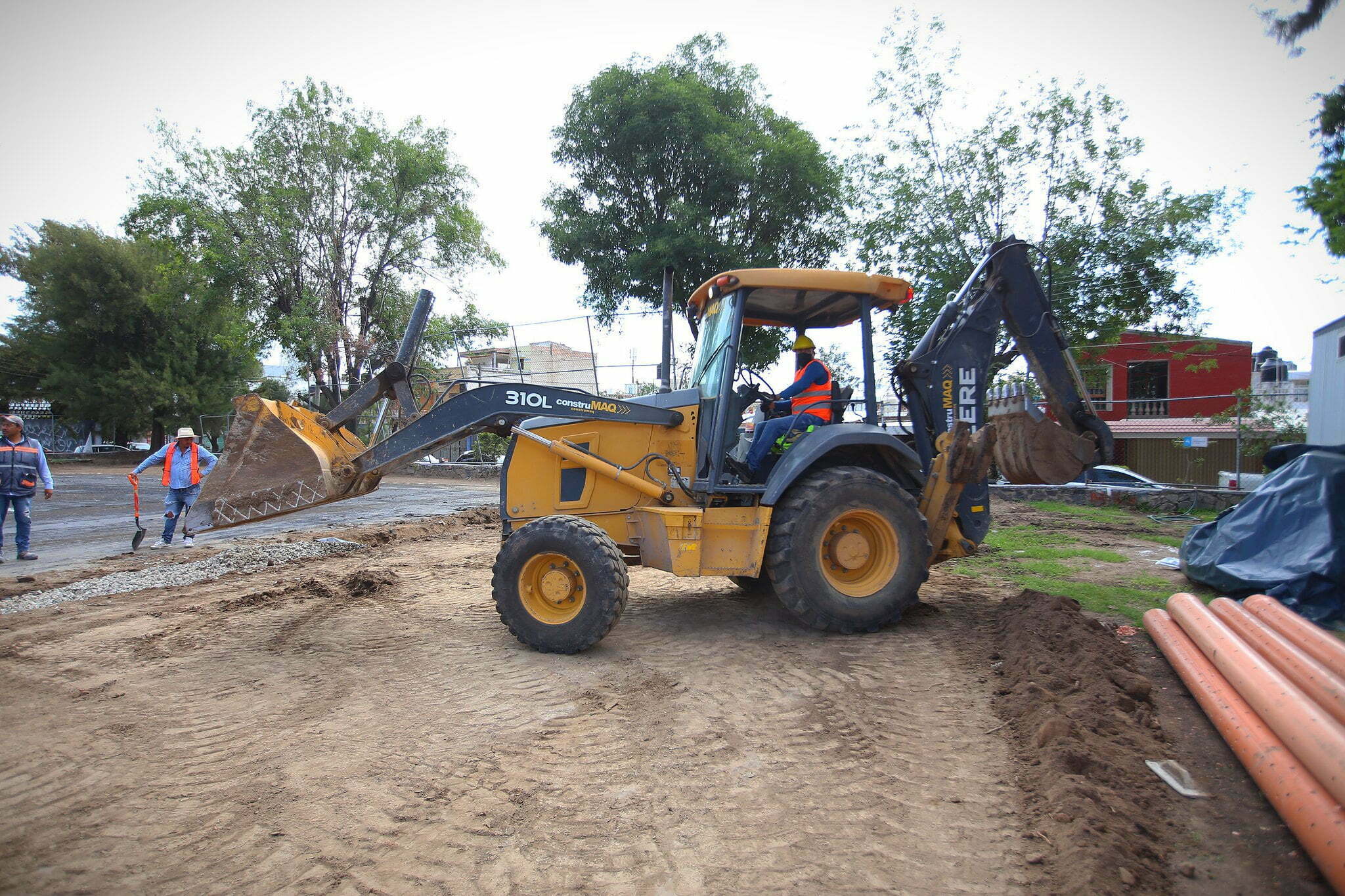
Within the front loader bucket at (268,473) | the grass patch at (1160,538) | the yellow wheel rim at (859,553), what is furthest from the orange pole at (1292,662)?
the front loader bucket at (268,473)

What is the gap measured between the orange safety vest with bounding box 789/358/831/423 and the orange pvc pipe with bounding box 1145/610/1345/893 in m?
2.70

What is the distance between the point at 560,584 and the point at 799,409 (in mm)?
2270

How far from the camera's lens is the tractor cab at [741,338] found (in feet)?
17.2

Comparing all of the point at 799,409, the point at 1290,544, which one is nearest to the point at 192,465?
the point at 799,409

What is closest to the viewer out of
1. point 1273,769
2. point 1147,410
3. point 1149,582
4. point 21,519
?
point 1273,769

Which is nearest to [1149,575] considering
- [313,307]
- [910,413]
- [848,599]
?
[910,413]

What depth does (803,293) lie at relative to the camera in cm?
548

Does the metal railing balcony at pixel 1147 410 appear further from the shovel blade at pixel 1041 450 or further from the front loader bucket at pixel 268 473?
the front loader bucket at pixel 268 473

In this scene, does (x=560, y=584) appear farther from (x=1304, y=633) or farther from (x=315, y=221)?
(x=315, y=221)

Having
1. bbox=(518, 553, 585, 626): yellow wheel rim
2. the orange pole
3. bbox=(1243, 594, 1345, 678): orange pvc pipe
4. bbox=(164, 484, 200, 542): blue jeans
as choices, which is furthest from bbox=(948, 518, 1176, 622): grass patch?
bbox=(164, 484, 200, 542): blue jeans

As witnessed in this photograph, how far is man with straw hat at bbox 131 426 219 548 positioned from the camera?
937 centimetres

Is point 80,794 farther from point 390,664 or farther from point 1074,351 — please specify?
point 1074,351

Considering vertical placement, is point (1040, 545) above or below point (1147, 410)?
below

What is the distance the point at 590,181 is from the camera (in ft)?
53.3
